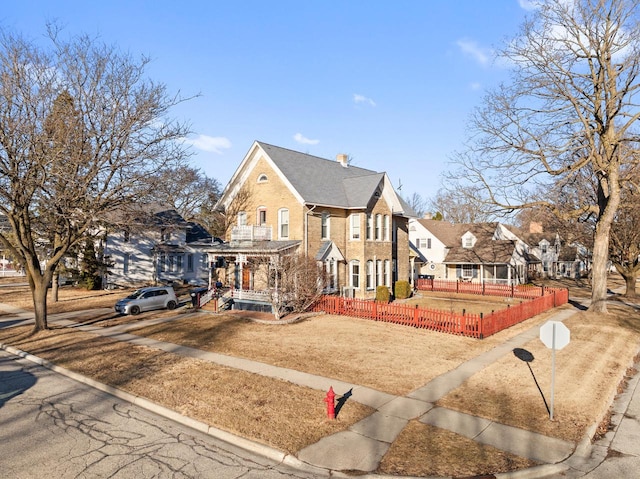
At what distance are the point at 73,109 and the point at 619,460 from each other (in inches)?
804

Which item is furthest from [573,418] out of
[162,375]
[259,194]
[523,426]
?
[259,194]

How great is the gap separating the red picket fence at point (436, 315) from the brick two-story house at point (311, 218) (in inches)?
111

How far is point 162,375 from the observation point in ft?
38.6

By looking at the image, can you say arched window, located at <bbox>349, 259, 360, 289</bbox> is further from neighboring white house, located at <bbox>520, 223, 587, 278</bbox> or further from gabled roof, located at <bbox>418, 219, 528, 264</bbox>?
neighboring white house, located at <bbox>520, 223, 587, 278</bbox>

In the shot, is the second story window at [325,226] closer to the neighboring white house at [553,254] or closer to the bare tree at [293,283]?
the bare tree at [293,283]

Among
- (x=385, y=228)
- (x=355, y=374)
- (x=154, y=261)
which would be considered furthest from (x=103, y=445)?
(x=154, y=261)

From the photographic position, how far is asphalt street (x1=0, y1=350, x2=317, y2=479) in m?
6.73

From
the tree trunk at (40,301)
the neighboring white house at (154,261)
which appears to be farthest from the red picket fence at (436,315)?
the neighboring white house at (154,261)

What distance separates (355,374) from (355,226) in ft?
53.4

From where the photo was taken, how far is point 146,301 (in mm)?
24047

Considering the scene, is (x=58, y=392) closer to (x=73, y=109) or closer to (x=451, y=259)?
(x=73, y=109)

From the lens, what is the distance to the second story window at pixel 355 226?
2738cm

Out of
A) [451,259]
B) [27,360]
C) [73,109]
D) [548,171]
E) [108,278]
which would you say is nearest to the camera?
[27,360]

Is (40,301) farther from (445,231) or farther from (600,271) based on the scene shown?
(445,231)
